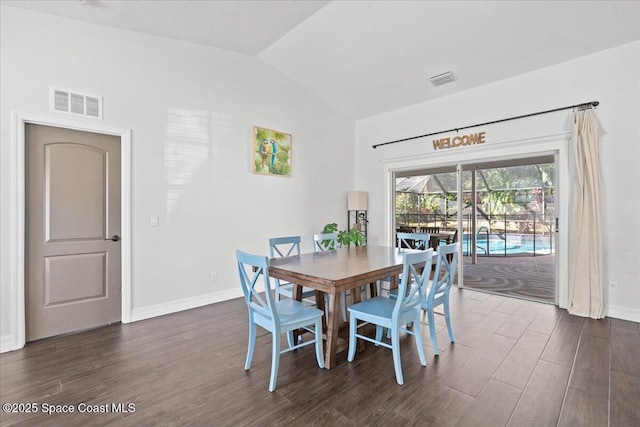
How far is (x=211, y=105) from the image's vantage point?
4156 millimetres

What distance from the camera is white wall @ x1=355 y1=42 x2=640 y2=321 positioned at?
3.50m

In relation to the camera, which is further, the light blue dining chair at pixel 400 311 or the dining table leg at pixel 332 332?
the dining table leg at pixel 332 332

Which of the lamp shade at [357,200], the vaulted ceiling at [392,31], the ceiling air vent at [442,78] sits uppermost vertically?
the vaulted ceiling at [392,31]

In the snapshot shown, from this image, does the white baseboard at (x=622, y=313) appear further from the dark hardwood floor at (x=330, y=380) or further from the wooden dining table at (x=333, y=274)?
the wooden dining table at (x=333, y=274)

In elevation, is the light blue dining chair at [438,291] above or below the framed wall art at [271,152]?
below

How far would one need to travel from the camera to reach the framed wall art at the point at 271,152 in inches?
181

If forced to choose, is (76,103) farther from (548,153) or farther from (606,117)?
(606,117)

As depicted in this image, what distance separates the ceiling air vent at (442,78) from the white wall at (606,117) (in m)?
0.42

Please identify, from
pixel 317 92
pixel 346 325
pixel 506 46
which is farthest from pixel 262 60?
pixel 346 325

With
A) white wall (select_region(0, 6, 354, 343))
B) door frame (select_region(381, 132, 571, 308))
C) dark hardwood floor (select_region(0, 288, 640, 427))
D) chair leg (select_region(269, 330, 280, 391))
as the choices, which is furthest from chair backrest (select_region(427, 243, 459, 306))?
white wall (select_region(0, 6, 354, 343))

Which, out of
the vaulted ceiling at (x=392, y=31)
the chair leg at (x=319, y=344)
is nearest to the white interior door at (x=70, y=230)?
the vaulted ceiling at (x=392, y=31)

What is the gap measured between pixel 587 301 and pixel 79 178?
227 inches

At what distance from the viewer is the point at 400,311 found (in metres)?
2.30

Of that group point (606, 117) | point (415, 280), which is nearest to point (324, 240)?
point (415, 280)
